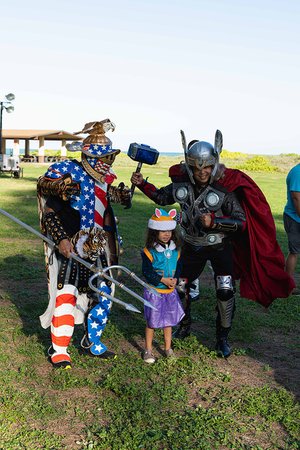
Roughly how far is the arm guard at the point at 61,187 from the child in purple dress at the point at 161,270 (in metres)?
0.77

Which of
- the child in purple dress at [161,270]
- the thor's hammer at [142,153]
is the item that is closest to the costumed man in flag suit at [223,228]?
the thor's hammer at [142,153]

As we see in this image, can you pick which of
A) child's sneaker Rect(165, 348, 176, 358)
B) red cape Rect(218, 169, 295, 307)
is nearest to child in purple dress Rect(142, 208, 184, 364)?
child's sneaker Rect(165, 348, 176, 358)

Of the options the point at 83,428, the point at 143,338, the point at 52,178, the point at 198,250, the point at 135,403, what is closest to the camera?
the point at 83,428

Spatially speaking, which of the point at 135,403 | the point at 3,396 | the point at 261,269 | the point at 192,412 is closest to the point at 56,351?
the point at 3,396

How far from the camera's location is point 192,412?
4.20 meters

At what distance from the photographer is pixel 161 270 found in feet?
16.8

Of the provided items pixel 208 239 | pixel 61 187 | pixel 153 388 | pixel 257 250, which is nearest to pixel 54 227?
pixel 61 187

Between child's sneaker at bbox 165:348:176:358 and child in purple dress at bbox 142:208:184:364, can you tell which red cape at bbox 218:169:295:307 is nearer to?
child in purple dress at bbox 142:208:184:364

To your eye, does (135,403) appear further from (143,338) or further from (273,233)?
(273,233)

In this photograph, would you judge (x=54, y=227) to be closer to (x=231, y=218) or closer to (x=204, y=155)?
(x=204, y=155)

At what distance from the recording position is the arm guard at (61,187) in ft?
15.4

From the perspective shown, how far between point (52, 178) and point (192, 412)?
2180 millimetres

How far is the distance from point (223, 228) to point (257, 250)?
0.60 metres

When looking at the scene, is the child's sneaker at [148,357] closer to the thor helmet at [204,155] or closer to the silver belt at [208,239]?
the silver belt at [208,239]
